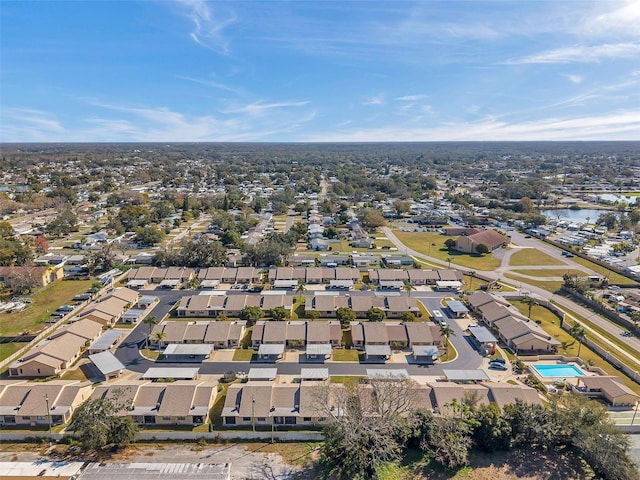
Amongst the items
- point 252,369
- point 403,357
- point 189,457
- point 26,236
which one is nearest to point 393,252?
point 403,357

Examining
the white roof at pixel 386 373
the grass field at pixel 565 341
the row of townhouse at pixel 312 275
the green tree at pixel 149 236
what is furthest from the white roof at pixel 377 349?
the green tree at pixel 149 236

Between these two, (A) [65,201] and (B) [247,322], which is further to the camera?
(A) [65,201]

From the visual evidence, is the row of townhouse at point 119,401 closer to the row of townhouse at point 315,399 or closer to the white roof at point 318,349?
the row of townhouse at point 315,399

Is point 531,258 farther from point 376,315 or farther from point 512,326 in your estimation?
point 376,315

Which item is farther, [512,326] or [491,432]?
[512,326]

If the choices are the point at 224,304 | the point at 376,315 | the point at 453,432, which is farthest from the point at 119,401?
the point at 376,315

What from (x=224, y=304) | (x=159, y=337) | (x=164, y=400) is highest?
(x=164, y=400)

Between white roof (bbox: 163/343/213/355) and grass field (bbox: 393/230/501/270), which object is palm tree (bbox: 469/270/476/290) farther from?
white roof (bbox: 163/343/213/355)

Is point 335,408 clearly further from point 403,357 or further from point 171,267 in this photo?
point 171,267
